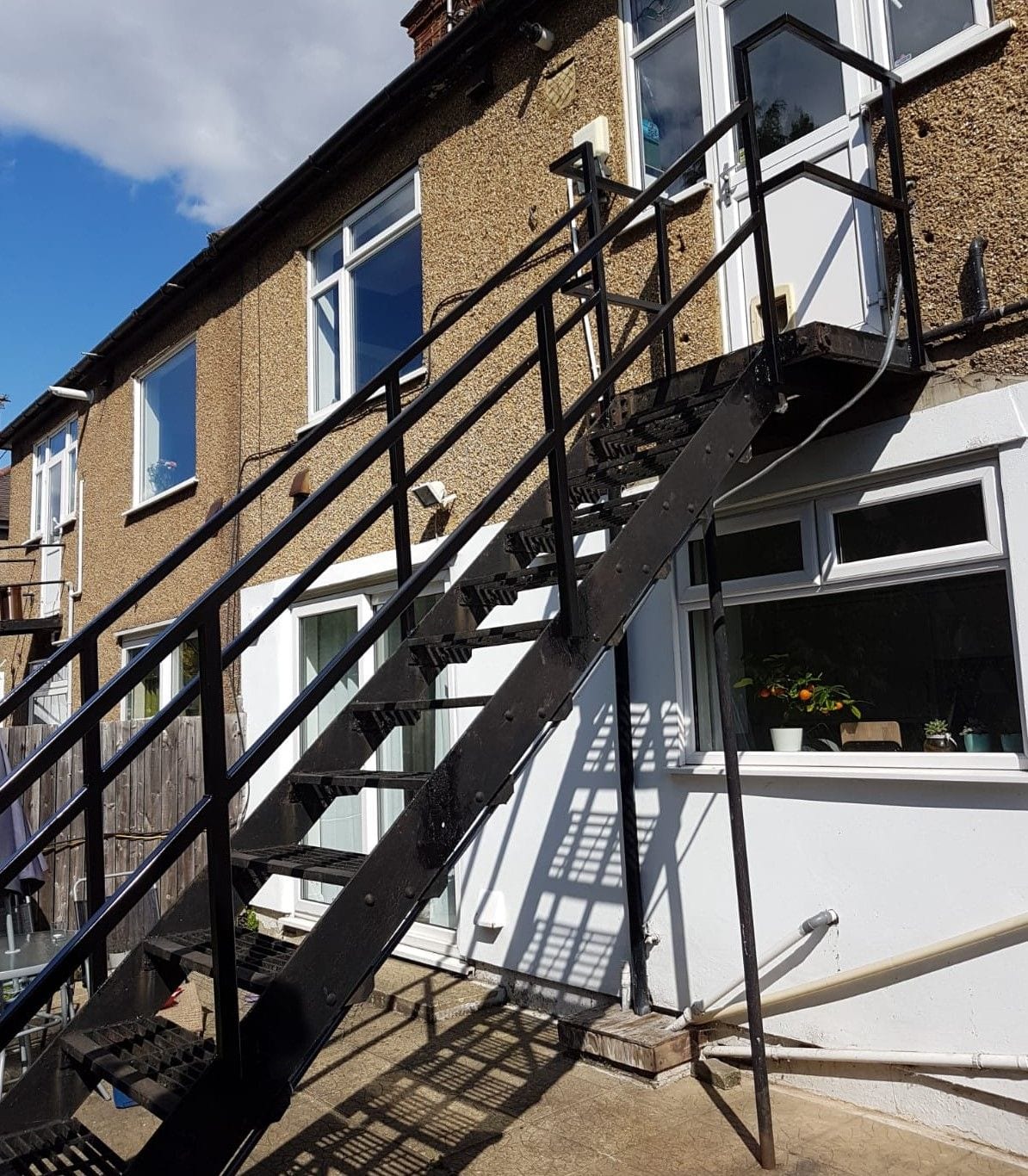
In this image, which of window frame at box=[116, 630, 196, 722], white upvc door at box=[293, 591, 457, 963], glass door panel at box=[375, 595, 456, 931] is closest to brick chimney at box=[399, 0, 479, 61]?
white upvc door at box=[293, 591, 457, 963]

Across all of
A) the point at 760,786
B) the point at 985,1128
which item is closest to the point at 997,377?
the point at 760,786

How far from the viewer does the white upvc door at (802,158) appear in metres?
4.31

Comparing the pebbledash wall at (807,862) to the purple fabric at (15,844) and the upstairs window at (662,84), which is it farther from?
the purple fabric at (15,844)

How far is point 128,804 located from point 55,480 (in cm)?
663

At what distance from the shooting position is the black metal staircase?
2219 millimetres

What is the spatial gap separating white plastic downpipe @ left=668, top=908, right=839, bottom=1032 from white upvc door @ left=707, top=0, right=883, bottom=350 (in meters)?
2.39

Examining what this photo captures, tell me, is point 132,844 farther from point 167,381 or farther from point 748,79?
point 748,79

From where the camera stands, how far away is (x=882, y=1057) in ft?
12.3

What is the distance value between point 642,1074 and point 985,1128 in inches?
53.2

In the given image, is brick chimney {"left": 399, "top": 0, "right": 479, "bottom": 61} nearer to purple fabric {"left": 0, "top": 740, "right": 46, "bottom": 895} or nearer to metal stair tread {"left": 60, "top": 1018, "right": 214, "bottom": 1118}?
purple fabric {"left": 0, "top": 740, "right": 46, "bottom": 895}

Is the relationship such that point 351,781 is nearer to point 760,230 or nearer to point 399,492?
point 399,492

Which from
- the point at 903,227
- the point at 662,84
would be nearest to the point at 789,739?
the point at 903,227

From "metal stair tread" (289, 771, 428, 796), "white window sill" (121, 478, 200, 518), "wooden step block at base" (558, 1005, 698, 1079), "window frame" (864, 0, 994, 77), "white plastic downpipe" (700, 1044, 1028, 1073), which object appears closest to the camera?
"metal stair tread" (289, 771, 428, 796)

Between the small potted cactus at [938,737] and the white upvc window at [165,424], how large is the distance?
24.0 feet
